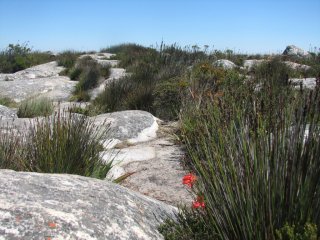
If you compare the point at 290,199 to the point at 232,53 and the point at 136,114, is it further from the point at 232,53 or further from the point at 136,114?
the point at 232,53

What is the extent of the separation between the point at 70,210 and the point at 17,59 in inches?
778

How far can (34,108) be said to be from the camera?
938 cm

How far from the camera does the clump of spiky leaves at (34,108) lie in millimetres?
9188

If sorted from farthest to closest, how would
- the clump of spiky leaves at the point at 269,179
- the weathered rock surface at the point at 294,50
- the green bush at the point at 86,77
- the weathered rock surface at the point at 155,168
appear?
the weathered rock surface at the point at 294,50, the green bush at the point at 86,77, the weathered rock surface at the point at 155,168, the clump of spiky leaves at the point at 269,179

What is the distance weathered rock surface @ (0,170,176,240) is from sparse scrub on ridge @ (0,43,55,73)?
62.8 ft

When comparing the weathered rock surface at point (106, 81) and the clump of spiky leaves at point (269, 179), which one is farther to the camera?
the weathered rock surface at point (106, 81)

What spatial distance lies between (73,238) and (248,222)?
0.93 m

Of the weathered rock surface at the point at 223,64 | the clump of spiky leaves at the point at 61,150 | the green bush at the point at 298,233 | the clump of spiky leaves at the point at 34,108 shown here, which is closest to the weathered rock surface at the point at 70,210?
the green bush at the point at 298,233

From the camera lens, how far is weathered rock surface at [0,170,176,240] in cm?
216

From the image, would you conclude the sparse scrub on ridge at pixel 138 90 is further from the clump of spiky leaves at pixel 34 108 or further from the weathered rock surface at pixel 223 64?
the weathered rock surface at pixel 223 64

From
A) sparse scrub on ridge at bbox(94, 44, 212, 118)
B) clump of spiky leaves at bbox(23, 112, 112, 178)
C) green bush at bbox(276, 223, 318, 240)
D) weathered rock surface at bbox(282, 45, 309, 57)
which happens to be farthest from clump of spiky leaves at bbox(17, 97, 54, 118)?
weathered rock surface at bbox(282, 45, 309, 57)

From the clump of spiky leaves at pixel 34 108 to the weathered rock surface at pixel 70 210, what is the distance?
6502mm

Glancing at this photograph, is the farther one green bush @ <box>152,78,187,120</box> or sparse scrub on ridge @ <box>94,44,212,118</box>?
sparse scrub on ridge @ <box>94,44,212,118</box>

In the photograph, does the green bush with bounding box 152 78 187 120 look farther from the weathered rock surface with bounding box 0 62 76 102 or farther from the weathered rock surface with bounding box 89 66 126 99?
the weathered rock surface with bounding box 0 62 76 102
